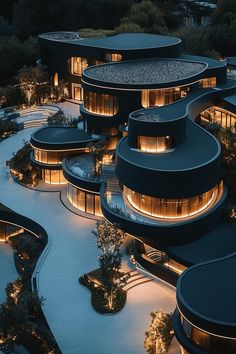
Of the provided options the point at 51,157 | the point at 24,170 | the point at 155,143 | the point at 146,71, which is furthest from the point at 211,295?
the point at 146,71

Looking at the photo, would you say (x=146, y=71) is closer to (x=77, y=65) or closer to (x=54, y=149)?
(x=54, y=149)

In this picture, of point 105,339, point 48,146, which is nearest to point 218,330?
point 105,339

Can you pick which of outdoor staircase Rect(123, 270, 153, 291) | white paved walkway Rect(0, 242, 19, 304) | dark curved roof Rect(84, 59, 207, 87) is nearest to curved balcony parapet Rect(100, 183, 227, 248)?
outdoor staircase Rect(123, 270, 153, 291)

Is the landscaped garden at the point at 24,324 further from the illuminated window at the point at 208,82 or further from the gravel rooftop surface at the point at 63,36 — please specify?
the gravel rooftop surface at the point at 63,36

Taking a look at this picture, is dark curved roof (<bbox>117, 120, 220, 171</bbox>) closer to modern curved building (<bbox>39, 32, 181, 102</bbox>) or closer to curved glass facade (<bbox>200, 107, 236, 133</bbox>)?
curved glass facade (<bbox>200, 107, 236, 133</bbox>)

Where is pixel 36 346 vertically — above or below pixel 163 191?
below

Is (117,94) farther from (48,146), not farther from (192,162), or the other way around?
(192,162)

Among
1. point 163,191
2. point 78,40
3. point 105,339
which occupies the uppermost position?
point 78,40
